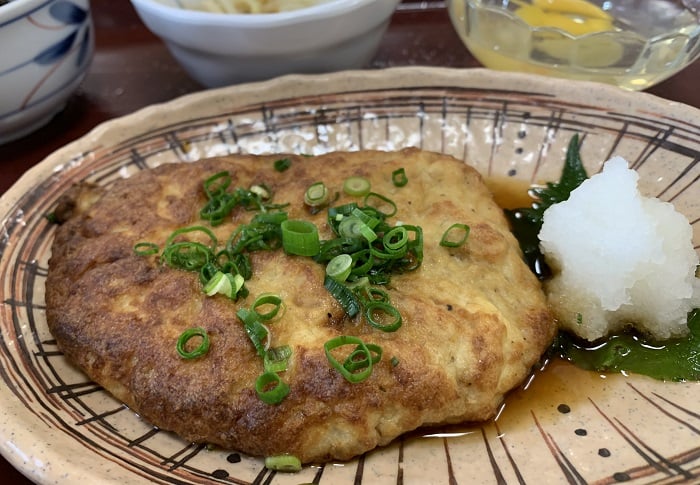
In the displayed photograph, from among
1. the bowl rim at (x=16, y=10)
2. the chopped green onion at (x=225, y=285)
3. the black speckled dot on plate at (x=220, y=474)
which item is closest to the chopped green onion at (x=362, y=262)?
the chopped green onion at (x=225, y=285)

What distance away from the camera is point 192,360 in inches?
78.7

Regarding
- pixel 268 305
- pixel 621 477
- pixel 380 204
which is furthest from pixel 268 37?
pixel 621 477

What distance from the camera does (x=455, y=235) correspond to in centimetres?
233

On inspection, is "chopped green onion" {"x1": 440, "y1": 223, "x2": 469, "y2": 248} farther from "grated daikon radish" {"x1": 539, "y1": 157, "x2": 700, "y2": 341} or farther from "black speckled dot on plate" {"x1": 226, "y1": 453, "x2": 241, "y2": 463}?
"black speckled dot on plate" {"x1": 226, "y1": 453, "x2": 241, "y2": 463}

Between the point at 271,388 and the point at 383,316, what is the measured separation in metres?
0.43

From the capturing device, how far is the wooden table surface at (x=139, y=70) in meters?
3.67

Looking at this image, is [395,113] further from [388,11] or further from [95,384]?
[95,384]

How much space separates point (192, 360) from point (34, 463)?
0.52 metres

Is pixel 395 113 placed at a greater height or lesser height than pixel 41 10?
lesser

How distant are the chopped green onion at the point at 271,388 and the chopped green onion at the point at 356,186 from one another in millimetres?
923

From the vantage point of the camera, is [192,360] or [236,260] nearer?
[192,360]

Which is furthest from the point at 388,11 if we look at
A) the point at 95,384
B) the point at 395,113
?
the point at 95,384

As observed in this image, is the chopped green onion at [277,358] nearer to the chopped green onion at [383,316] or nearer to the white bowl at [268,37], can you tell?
the chopped green onion at [383,316]

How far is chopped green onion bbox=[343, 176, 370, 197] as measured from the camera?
2549 mm
